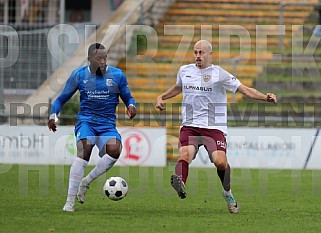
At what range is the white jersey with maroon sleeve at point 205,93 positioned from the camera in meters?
12.9

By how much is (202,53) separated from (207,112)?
2.87 ft

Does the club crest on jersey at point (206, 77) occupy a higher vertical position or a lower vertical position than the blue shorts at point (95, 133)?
higher

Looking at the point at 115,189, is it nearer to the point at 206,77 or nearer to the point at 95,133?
the point at 95,133

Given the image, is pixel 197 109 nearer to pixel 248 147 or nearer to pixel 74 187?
pixel 74 187

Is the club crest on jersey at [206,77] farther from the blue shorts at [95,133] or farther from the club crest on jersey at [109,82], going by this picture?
the blue shorts at [95,133]

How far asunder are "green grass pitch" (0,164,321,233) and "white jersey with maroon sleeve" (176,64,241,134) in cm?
128

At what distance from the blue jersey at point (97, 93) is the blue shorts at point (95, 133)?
2.6 inches

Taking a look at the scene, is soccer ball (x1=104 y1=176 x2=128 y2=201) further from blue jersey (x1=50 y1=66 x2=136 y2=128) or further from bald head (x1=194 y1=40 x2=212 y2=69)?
bald head (x1=194 y1=40 x2=212 y2=69)

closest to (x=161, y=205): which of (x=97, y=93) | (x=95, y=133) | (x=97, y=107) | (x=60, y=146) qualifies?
(x=95, y=133)

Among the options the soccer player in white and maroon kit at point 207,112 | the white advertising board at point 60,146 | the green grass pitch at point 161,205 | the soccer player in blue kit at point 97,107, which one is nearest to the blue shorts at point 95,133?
the soccer player in blue kit at point 97,107

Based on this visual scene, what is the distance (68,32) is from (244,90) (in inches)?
574

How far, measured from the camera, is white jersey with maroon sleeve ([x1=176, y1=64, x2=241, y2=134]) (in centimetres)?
1289

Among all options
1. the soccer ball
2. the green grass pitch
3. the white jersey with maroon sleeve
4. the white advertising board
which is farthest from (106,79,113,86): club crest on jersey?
the white advertising board

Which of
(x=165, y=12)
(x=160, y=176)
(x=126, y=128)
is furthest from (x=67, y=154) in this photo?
(x=165, y=12)
